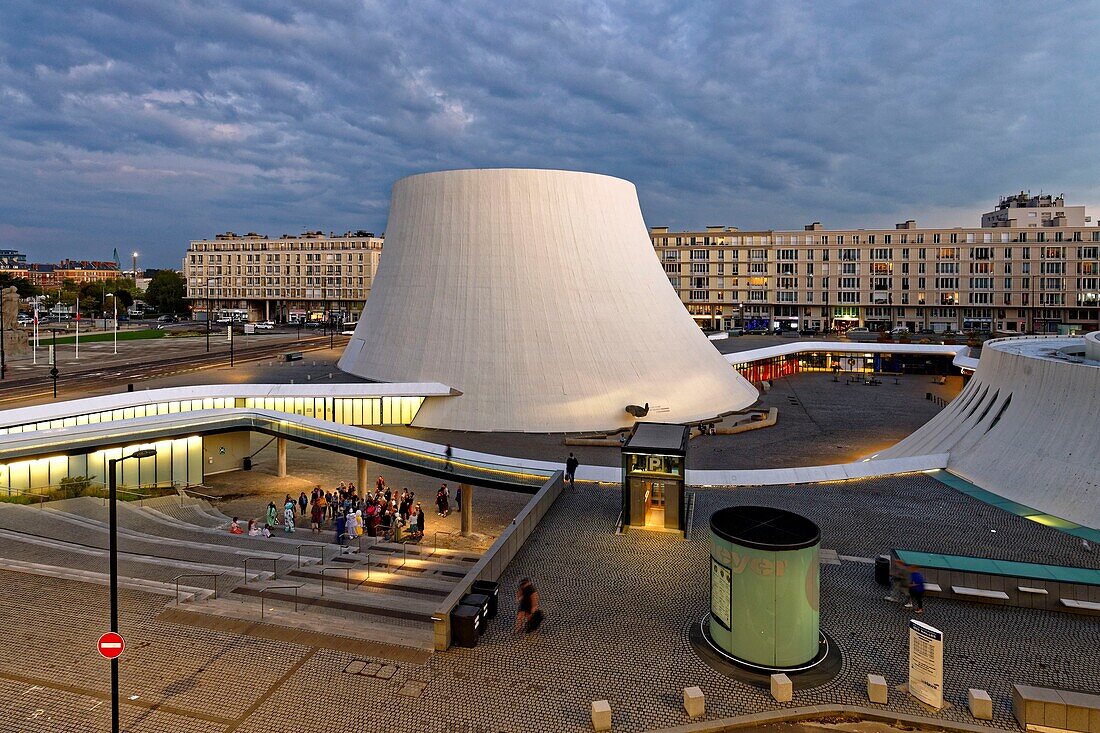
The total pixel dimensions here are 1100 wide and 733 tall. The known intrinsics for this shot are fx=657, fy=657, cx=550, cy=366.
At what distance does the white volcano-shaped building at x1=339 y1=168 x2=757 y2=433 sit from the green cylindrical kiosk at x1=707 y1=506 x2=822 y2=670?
22.5 m

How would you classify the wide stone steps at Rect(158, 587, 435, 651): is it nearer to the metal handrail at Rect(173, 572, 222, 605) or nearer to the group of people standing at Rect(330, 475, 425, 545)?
the metal handrail at Rect(173, 572, 222, 605)

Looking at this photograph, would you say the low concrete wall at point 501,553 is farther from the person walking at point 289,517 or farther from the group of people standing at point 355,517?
the person walking at point 289,517

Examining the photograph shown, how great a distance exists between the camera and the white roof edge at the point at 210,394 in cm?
2511

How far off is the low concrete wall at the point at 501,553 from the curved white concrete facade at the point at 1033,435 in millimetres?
12946

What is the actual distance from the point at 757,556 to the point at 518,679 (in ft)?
13.3

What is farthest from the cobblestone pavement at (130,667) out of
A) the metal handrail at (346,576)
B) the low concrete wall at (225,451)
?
the low concrete wall at (225,451)

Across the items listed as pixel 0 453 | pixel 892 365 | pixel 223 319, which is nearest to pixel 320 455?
pixel 0 453

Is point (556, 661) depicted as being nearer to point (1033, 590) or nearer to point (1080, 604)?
point (1033, 590)

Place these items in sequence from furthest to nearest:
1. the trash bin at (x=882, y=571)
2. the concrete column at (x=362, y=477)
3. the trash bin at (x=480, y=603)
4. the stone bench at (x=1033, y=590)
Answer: the concrete column at (x=362, y=477)
the trash bin at (x=882, y=571)
the stone bench at (x=1033, y=590)
the trash bin at (x=480, y=603)

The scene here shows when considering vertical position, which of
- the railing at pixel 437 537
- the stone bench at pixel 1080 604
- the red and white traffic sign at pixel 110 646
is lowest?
the railing at pixel 437 537

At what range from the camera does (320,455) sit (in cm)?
3262

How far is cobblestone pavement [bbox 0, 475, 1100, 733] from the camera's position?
895cm

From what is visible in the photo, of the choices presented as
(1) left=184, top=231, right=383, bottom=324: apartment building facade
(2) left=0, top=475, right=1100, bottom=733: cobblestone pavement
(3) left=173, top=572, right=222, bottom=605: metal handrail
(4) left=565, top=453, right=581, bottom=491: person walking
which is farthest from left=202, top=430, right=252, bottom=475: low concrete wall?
(1) left=184, top=231, right=383, bottom=324: apartment building facade

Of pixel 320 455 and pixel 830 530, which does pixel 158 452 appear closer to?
pixel 320 455
